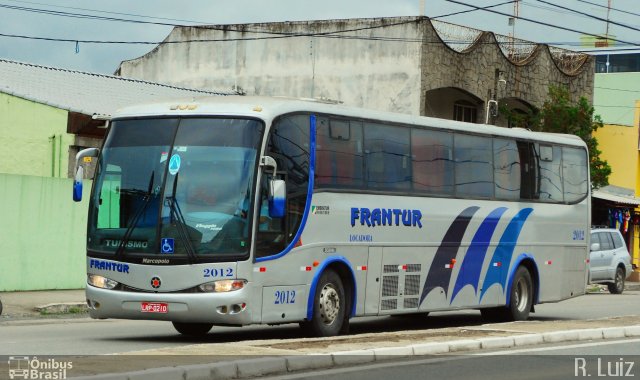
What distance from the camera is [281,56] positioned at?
147 feet

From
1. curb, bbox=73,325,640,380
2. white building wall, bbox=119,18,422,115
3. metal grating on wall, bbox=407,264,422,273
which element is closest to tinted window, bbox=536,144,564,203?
metal grating on wall, bbox=407,264,422,273

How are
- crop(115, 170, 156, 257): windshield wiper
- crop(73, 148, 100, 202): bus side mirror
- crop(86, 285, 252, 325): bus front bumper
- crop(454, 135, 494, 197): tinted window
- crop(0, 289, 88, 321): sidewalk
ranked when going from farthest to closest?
crop(0, 289, 88, 321): sidewalk < crop(454, 135, 494, 197): tinted window < crop(73, 148, 100, 202): bus side mirror < crop(115, 170, 156, 257): windshield wiper < crop(86, 285, 252, 325): bus front bumper

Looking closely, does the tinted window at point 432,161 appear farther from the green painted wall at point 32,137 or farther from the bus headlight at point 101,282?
the green painted wall at point 32,137

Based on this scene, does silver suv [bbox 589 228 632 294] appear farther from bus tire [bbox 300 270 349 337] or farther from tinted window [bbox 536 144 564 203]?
bus tire [bbox 300 270 349 337]

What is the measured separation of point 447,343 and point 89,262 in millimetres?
4814

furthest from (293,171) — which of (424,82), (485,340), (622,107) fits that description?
(622,107)

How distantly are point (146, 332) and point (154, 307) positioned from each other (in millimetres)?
2862

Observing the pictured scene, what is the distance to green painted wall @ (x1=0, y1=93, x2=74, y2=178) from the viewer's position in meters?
28.9

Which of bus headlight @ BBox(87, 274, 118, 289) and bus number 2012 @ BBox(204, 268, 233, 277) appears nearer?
bus number 2012 @ BBox(204, 268, 233, 277)

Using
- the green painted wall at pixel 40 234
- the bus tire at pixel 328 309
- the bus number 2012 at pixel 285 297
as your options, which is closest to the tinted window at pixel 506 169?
the bus tire at pixel 328 309

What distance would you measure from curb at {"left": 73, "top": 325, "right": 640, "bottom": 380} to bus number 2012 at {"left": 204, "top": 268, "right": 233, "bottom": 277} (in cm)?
235

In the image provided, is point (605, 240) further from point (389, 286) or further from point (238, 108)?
point (238, 108)

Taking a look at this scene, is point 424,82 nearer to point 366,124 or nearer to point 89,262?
point 366,124

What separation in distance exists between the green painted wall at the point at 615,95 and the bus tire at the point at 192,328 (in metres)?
53.0
